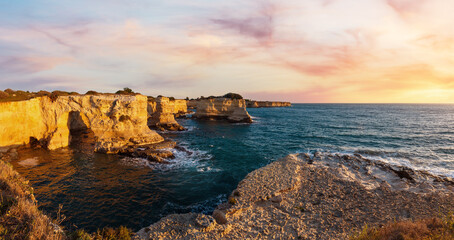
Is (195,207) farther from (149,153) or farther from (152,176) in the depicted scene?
(149,153)

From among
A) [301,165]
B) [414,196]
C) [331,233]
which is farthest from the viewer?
[301,165]

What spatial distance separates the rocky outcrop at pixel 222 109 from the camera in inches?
2655

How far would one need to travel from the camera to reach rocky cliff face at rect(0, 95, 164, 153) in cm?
2562

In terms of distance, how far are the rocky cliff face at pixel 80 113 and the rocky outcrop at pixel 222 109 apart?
40196 mm

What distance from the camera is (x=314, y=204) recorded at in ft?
45.6

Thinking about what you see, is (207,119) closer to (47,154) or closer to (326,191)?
(47,154)

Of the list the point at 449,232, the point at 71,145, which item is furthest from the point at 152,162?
the point at 449,232

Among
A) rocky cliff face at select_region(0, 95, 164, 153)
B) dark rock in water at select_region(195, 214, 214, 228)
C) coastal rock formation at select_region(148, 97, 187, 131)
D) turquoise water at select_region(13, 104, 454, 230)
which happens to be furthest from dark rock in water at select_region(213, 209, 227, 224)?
coastal rock formation at select_region(148, 97, 187, 131)

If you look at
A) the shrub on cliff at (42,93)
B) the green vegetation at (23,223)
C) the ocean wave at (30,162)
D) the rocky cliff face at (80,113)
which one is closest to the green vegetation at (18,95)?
the shrub on cliff at (42,93)

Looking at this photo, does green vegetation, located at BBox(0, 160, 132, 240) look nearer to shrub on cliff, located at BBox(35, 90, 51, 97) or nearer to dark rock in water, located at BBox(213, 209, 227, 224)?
dark rock in water, located at BBox(213, 209, 227, 224)

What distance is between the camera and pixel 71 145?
29.0m

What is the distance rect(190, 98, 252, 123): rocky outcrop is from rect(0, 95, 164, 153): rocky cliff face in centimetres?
4020

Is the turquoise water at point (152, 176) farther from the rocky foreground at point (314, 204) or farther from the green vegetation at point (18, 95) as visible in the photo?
the green vegetation at point (18, 95)

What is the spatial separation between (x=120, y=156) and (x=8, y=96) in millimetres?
16724
